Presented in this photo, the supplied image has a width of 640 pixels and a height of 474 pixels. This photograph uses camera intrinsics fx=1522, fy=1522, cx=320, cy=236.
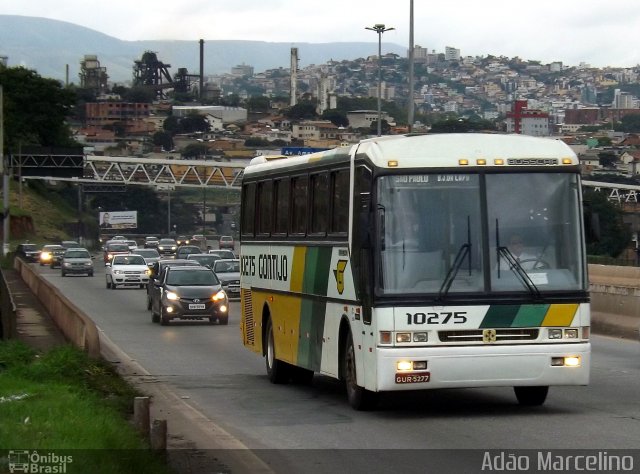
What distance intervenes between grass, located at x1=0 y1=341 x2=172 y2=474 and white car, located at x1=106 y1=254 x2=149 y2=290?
129 ft

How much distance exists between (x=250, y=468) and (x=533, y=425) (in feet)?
11.5

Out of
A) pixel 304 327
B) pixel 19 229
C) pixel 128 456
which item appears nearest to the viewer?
pixel 128 456

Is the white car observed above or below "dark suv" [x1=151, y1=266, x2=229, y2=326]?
below

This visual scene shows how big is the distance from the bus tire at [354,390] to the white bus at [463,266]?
2 cm

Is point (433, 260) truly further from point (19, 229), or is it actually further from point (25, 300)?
point (19, 229)

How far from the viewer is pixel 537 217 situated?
15.5 meters

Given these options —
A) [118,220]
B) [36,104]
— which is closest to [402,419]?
[36,104]

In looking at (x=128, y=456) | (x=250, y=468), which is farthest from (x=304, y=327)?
(x=128, y=456)

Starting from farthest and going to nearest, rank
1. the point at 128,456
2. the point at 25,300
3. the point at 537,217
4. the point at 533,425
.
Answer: the point at 25,300 → the point at 537,217 → the point at 533,425 → the point at 128,456

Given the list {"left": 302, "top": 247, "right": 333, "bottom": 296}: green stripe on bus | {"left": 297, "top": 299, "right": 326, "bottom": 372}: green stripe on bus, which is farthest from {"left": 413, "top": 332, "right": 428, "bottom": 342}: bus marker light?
{"left": 297, "top": 299, "right": 326, "bottom": 372}: green stripe on bus

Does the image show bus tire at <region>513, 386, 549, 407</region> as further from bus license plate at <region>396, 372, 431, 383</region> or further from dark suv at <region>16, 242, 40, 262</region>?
dark suv at <region>16, 242, 40, 262</region>

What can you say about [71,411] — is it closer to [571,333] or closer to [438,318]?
[438,318]

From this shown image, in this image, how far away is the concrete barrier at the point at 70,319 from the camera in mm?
21250

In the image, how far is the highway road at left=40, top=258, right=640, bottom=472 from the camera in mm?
12719
